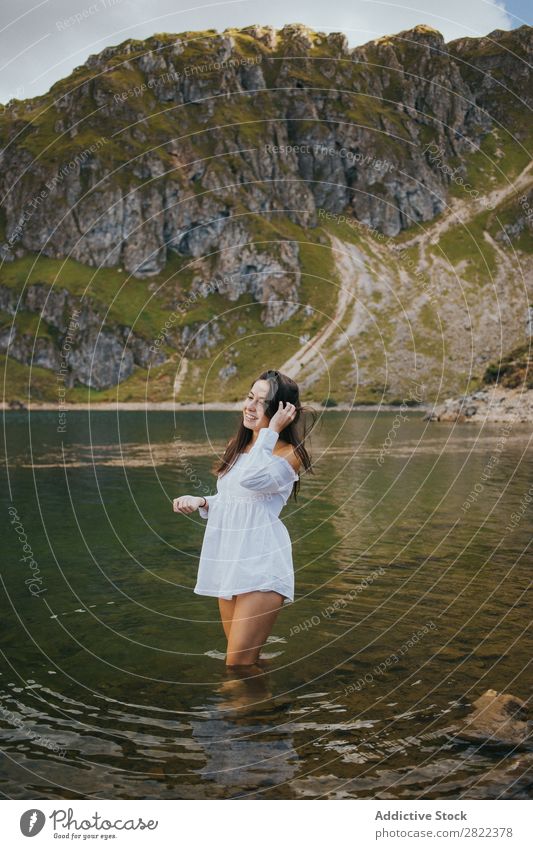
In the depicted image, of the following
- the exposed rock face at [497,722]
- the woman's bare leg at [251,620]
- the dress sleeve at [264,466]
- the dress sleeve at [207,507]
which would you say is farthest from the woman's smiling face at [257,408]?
the exposed rock face at [497,722]

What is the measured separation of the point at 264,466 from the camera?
9336mm

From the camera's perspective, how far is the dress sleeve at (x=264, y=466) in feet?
30.7

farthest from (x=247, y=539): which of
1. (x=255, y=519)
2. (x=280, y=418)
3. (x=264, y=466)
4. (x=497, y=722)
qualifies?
(x=497, y=722)

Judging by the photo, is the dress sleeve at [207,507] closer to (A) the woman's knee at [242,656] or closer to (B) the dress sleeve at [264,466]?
(B) the dress sleeve at [264,466]

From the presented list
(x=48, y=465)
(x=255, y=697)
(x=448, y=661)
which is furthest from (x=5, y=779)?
(x=48, y=465)

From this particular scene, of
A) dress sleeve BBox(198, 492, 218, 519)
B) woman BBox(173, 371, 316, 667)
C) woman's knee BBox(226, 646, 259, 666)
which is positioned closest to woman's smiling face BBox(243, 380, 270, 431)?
woman BBox(173, 371, 316, 667)

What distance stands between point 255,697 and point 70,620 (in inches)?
234

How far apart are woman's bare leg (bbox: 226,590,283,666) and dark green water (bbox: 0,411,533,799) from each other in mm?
626

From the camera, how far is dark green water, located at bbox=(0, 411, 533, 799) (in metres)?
8.60

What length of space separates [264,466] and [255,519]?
2.98 feet

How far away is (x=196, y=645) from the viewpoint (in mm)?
13766

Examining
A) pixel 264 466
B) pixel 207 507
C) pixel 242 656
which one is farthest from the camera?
pixel 242 656

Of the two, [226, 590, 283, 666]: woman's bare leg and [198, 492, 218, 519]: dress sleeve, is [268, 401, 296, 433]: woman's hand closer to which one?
[198, 492, 218, 519]: dress sleeve

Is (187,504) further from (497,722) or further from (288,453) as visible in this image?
(497,722)
